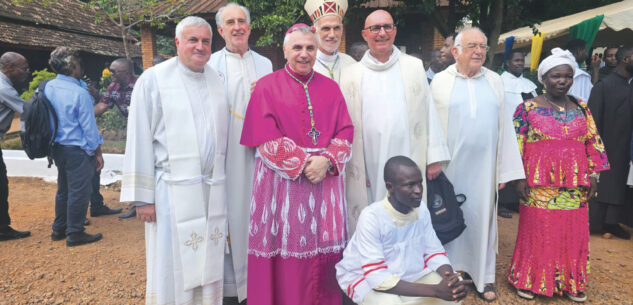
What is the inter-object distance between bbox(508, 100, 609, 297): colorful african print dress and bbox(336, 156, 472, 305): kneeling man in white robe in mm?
1357

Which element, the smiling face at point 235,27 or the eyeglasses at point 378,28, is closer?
the eyeglasses at point 378,28

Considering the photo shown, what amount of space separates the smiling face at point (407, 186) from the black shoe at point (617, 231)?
14.0 ft

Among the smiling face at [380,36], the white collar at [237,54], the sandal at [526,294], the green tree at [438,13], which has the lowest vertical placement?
the sandal at [526,294]

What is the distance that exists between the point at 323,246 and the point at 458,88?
6.02 ft

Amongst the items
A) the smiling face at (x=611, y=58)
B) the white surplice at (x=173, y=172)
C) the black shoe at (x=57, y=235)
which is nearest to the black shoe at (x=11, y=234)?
the black shoe at (x=57, y=235)

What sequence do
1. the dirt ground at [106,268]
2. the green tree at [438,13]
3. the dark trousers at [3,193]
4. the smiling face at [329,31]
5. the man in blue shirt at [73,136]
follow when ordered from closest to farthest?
the smiling face at [329,31]
the dirt ground at [106,268]
the man in blue shirt at [73,136]
the dark trousers at [3,193]
the green tree at [438,13]

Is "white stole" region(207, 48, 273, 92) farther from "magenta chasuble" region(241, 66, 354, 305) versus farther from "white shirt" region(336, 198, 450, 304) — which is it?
"white shirt" region(336, 198, 450, 304)

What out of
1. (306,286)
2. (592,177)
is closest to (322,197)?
(306,286)

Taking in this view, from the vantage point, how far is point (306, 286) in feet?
9.49

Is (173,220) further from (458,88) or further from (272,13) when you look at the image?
(272,13)

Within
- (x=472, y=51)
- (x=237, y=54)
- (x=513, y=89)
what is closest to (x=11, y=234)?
(x=237, y=54)

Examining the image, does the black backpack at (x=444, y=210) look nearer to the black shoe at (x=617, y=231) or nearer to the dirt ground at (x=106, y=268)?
the dirt ground at (x=106, y=268)

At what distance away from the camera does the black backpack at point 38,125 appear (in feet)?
15.7

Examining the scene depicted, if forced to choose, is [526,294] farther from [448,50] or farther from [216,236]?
[448,50]
